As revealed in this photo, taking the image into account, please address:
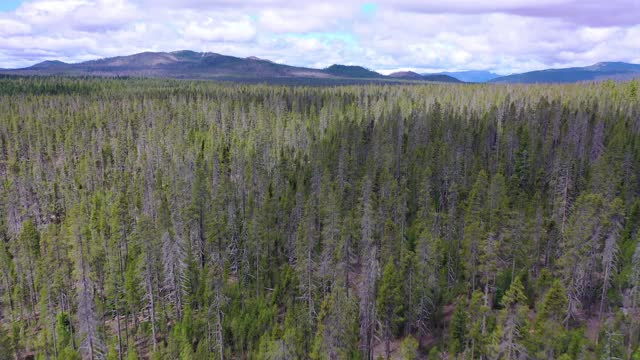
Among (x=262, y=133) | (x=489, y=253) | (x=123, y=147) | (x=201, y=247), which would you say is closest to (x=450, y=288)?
(x=489, y=253)

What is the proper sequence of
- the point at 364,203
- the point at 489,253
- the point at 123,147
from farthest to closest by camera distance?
the point at 123,147, the point at 364,203, the point at 489,253

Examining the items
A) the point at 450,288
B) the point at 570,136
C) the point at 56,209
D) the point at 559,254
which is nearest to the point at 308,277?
the point at 450,288

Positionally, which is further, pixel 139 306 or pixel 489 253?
pixel 139 306

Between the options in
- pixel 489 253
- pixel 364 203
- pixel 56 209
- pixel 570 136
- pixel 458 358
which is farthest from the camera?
pixel 570 136

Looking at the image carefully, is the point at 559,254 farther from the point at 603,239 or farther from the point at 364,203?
the point at 364,203

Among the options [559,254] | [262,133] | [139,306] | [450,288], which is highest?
[262,133]

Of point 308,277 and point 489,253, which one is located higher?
point 489,253
